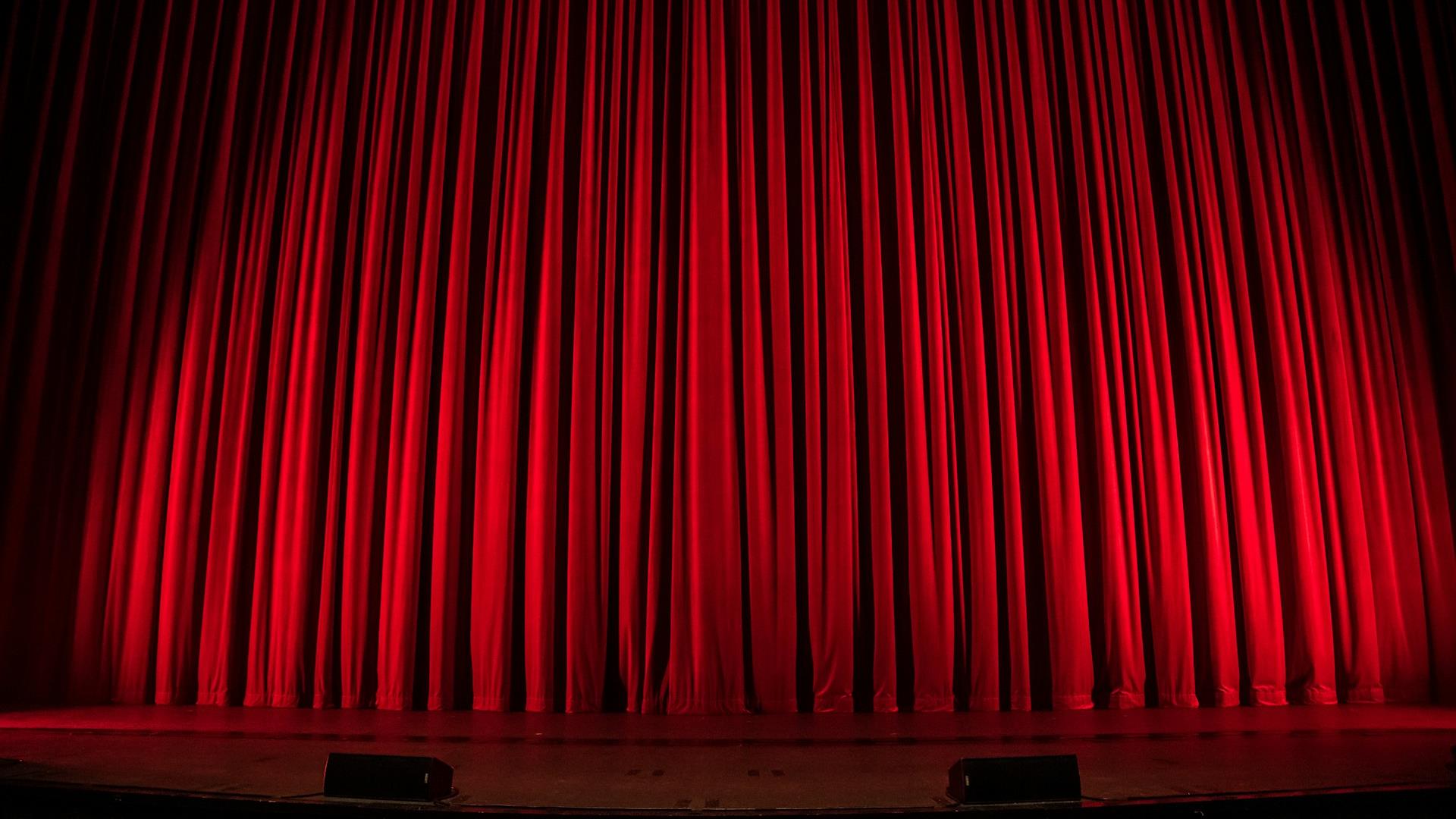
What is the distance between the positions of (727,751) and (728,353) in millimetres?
1588

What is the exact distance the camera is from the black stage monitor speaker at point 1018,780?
61.6 inches

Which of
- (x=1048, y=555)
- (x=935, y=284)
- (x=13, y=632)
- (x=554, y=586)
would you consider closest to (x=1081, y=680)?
(x=1048, y=555)

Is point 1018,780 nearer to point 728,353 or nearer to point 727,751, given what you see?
point 727,751

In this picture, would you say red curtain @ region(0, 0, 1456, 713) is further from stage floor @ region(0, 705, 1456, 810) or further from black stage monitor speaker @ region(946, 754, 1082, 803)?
black stage monitor speaker @ region(946, 754, 1082, 803)

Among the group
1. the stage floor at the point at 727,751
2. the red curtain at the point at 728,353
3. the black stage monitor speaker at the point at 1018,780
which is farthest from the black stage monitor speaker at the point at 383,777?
the red curtain at the point at 728,353

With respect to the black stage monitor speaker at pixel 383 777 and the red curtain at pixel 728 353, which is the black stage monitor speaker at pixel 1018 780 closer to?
the black stage monitor speaker at pixel 383 777

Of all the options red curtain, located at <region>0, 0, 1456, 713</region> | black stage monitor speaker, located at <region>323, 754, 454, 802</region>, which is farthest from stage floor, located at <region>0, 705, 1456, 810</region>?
red curtain, located at <region>0, 0, 1456, 713</region>

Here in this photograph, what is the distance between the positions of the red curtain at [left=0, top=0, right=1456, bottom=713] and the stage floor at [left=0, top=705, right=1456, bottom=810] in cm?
30

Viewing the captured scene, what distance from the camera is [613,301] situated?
12.1 feet

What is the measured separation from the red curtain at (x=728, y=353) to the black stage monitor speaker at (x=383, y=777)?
162 centimetres

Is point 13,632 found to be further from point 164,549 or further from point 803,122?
point 803,122

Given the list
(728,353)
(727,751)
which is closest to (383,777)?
(727,751)

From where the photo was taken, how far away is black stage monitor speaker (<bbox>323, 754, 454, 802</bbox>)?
161 cm

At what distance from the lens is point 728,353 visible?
11.7 ft
